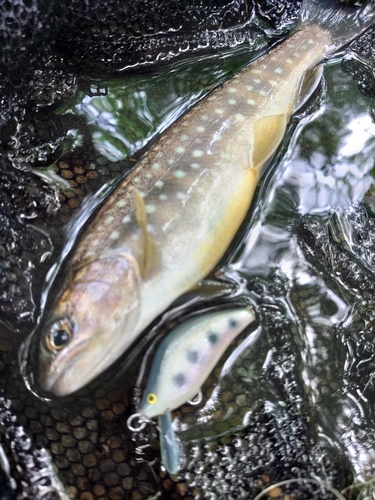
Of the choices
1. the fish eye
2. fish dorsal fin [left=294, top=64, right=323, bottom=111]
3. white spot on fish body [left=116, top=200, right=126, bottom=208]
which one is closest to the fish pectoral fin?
the fish eye

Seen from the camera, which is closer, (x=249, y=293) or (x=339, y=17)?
(x=249, y=293)

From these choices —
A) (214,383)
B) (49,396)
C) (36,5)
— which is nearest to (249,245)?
(214,383)

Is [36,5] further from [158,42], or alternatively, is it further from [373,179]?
[373,179]

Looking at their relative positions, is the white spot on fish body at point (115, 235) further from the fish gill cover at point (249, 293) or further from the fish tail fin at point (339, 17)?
the fish tail fin at point (339, 17)

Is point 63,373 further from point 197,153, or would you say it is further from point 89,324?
point 197,153

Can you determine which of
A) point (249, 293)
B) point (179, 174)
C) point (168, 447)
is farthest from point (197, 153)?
point (168, 447)

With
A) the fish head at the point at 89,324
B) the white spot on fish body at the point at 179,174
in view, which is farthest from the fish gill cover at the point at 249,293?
the white spot on fish body at the point at 179,174
